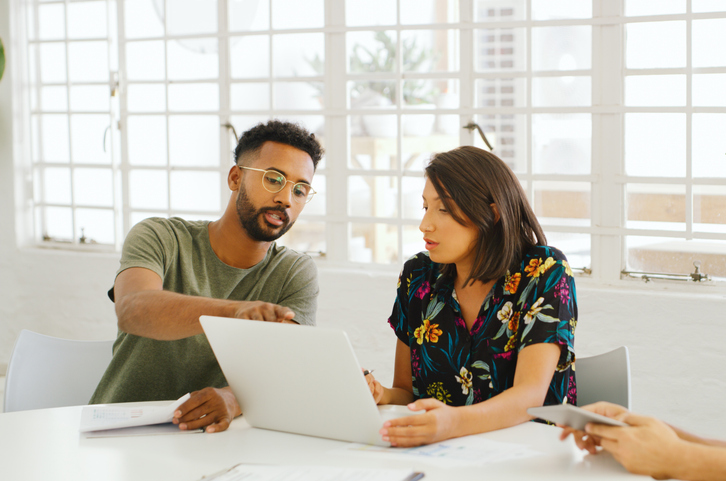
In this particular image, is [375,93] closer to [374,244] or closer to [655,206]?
[374,244]

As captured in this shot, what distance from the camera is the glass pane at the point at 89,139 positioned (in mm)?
4277

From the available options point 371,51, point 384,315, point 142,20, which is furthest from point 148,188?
point 384,315

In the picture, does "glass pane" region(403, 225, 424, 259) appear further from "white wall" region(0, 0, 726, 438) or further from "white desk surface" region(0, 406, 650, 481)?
"white desk surface" region(0, 406, 650, 481)

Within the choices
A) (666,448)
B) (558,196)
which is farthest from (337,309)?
(666,448)

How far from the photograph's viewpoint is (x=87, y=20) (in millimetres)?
4281

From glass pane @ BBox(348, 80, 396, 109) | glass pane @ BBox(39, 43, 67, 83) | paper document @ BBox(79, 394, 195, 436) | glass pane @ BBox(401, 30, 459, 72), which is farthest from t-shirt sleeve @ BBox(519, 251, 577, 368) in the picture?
glass pane @ BBox(39, 43, 67, 83)

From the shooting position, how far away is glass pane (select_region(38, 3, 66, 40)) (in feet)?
14.3

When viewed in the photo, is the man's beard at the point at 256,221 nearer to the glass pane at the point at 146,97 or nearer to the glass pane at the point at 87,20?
the glass pane at the point at 146,97

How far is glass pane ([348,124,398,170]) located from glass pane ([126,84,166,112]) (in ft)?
4.13

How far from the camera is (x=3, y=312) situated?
4.40 meters

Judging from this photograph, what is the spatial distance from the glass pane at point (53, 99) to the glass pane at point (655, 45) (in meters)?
3.25

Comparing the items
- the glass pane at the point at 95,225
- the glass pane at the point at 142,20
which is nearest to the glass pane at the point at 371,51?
the glass pane at the point at 142,20

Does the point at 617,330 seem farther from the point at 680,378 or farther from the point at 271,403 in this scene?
the point at 271,403

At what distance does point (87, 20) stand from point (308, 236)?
1.92 m
